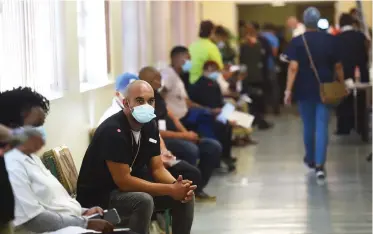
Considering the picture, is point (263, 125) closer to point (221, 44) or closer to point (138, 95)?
point (221, 44)

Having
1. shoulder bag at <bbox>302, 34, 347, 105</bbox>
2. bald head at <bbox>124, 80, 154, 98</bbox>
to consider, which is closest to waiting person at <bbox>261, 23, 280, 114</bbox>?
shoulder bag at <bbox>302, 34, 347, 105</bbox>

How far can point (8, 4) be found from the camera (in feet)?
15.0

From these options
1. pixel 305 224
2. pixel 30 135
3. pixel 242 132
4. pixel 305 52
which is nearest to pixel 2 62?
pixel 30 135

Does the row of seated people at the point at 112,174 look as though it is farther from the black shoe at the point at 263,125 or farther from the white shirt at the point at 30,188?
the black shoe at the point at 263,125

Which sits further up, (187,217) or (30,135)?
(30,135)

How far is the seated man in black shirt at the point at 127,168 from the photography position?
14.8ft

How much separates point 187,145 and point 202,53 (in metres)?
2.97

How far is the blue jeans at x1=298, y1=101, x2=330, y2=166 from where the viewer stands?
8.34 metres

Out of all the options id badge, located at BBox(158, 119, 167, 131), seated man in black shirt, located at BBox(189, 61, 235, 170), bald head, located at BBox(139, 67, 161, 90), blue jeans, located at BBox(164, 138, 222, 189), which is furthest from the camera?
seated man in black shirt, located at BBox(189, 61, 235, 170)

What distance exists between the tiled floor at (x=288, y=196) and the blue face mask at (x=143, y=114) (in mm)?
1806

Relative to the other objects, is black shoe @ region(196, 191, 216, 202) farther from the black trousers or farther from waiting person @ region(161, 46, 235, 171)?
the black trousers

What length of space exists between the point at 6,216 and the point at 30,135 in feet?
2.54

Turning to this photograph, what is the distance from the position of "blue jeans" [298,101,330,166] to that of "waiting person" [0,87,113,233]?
474 centimetres

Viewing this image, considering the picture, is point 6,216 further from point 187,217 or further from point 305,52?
point 305,52
